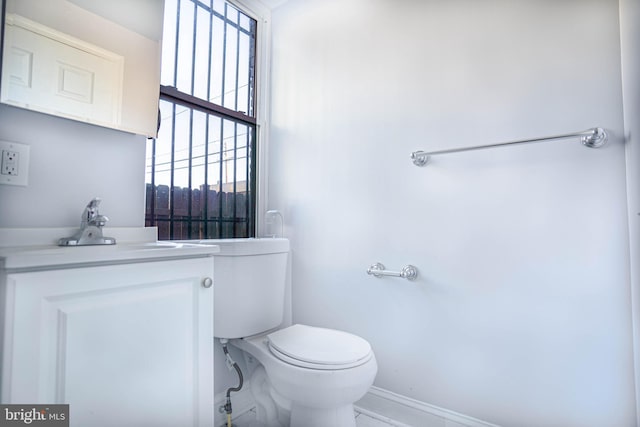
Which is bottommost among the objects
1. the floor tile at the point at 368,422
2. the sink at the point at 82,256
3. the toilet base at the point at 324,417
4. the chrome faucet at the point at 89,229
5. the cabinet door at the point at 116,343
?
the floor tile at the point at 368,422

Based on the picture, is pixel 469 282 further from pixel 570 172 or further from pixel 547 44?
pixel 547 44

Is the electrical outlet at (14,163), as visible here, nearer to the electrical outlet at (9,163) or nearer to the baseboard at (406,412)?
the electrical outlet at (9,163)

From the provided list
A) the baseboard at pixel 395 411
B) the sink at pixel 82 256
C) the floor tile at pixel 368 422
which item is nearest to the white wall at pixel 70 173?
the sink at pixel 82 256

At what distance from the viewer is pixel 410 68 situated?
1468 millimetres

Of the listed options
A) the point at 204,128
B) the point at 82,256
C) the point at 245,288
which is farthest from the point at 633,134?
the point at 204,128

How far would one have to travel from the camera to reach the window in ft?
4.72

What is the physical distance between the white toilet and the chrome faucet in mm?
429

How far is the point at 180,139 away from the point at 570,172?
1597mm

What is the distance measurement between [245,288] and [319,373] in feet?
1.57

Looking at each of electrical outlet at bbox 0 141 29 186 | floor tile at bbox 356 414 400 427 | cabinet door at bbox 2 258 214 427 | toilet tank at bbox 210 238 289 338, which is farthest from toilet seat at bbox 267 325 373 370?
electrical outlet at bbox 0 141 29 186

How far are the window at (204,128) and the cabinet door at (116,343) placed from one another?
24.7 inches

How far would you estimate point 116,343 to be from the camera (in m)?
0.76

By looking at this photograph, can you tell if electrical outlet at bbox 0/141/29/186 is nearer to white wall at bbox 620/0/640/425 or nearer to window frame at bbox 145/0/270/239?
window frame at bbox 145/0/270/239

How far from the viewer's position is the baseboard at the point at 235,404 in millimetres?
1425
